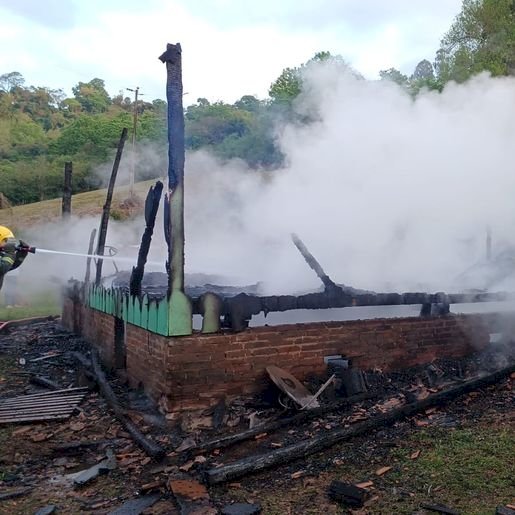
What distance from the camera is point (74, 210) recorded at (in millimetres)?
35938

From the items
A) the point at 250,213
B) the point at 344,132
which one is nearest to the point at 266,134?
the point at 250,213

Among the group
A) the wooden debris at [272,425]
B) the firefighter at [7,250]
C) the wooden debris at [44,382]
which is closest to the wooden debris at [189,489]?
the wooden debris at [272,425]

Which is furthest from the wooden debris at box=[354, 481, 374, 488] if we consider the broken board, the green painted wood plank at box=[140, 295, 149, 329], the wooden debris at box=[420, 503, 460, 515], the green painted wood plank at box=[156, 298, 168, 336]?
the green painted wood plank at box=[140, 295, 149, 329]

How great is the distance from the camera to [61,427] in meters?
6.22

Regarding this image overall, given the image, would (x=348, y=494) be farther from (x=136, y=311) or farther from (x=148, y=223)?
(x=148, y=223)

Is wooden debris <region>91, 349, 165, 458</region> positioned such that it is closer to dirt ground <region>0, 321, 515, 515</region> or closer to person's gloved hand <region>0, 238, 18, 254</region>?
dirt ground <region>0, 321, 515, 515</region>

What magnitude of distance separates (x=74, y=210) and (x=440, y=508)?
115 feet

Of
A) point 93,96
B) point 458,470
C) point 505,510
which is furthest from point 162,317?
point 93,96

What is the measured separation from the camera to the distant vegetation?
15883mm

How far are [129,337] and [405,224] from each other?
18.5 ft

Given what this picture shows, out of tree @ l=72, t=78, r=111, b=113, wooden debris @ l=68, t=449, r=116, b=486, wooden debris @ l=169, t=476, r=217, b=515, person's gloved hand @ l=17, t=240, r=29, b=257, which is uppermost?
tree @ l=72, t=78, r=111, b=113

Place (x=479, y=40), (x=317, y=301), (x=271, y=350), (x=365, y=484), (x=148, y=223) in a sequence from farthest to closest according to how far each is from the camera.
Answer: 1. (x=479, y=40)
2. (x=148, y=223)
3. (x=317, y=301)
4. (x=271, y=350)
5. (x=365, y=484)

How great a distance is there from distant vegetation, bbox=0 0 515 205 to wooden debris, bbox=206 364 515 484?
676 cm

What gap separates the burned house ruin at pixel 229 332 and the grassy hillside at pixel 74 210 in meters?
27.8
